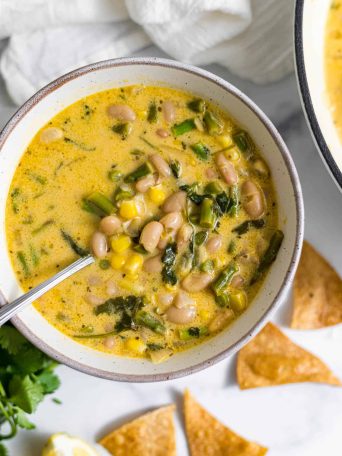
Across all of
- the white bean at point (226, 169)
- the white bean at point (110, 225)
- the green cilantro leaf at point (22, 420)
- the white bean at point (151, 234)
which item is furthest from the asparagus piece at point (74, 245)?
the green cilantro leaf at point (22, 420)

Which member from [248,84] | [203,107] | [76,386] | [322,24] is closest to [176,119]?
[203,107]

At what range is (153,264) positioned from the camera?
2320mm

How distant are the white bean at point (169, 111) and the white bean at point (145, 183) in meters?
0.21

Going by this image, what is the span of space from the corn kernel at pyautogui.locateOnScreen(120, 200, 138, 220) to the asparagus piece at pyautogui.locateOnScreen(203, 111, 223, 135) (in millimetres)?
364

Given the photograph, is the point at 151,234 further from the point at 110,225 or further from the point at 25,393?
the point at 25,393

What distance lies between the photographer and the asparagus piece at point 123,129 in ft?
7.63

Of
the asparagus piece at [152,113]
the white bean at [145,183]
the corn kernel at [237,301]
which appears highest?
the asparagus piece at [152,113]

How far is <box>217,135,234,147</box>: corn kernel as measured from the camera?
93.0 inches

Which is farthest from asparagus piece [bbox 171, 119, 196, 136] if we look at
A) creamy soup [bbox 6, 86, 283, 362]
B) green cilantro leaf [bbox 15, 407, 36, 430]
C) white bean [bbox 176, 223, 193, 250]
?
green cilantro leaf [bbox 15, 407, 36, 430]

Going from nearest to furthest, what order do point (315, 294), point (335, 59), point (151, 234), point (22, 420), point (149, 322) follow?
point (151, 234), point (149, 322), point (335, 59), point (22, 420), point (315, 294)

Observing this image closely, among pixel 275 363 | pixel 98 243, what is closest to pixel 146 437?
pixel 275 363

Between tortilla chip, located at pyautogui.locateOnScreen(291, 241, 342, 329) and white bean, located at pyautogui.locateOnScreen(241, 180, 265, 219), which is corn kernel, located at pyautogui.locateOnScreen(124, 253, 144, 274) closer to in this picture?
white bean, located at pyautogui.locateOnScreen(241, 180, 265, 219)

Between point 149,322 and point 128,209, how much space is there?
0.39m

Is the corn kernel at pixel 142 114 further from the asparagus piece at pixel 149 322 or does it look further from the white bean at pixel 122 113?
the asparagus piece at pixel 149 322
